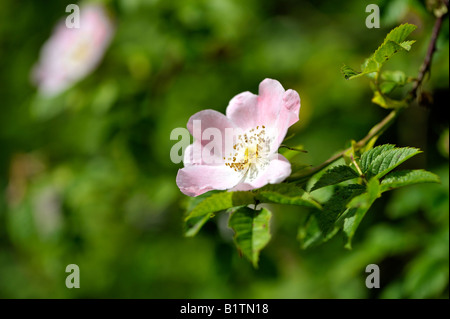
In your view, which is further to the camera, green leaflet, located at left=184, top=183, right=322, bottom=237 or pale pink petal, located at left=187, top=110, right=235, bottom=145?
pale pink petal, located at left=187, top=110, right=235, bottom=145

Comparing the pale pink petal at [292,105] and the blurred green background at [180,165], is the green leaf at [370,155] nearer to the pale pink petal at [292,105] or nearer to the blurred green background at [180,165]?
the pale pink petal at [292,105]

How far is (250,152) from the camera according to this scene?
1082 millimetres

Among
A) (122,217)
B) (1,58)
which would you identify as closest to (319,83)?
(122,217)

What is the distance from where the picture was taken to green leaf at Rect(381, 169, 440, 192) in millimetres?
851

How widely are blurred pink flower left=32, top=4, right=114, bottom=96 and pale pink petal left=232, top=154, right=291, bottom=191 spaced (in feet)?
4.78

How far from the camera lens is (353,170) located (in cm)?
94

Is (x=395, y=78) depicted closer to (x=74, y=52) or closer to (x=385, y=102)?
(x=385, y=102)

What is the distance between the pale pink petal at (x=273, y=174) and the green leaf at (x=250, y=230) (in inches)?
1.6

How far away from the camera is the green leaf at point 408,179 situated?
85 cm

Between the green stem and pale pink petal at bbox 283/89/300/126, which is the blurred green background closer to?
the green stem

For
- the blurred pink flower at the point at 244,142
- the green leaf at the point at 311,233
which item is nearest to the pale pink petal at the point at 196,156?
the blurred pink flower at the point at 244,142

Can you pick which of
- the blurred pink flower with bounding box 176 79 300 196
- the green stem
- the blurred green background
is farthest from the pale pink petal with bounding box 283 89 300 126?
the blurred green background

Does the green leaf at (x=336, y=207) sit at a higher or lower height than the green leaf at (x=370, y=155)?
lower
